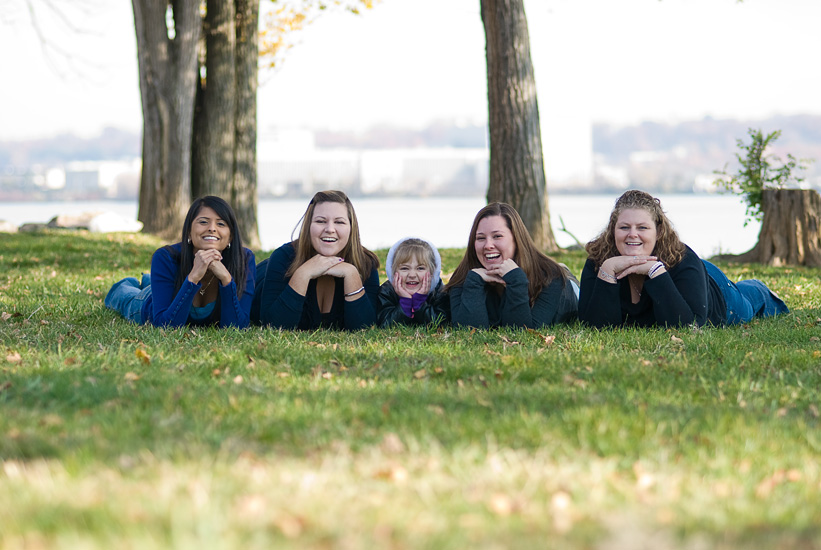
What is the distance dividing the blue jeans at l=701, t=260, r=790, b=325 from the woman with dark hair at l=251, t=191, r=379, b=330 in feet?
10.1

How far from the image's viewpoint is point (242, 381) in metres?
4.81

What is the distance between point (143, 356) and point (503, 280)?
9.49 feet

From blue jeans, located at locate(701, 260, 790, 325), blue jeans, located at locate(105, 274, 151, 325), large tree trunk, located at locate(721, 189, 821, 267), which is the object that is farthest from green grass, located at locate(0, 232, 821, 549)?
large tree trunk, located at locate(721, 189, 821, 267)

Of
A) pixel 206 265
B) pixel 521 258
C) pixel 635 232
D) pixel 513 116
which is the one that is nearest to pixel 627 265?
pixel 635 232

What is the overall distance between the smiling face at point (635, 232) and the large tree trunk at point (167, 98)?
36.5 ft

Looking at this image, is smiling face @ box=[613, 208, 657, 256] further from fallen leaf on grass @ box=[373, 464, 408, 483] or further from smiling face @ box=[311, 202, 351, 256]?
fallen leaf on grass @ box=[373, 464, 408, 483]

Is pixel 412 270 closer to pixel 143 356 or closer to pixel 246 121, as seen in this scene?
pixel 143 356

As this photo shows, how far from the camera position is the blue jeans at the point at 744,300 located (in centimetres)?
743

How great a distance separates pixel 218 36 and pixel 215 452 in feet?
47.2

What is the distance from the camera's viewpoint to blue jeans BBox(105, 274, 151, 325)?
762 cm

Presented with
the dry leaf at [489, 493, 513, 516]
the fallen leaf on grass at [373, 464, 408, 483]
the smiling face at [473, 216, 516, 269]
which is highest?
the smiling face at [473, 216, 516, 269]

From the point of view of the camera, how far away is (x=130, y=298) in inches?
317

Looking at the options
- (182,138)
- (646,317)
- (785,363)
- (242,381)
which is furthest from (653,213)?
(182,138)

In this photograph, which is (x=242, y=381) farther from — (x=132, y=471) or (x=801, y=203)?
(x=801, y=203)
